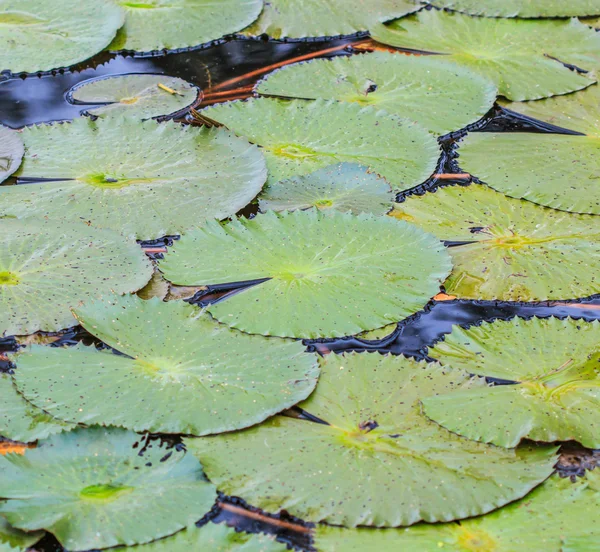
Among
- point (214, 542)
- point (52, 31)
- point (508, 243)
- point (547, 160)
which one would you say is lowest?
point (214, 542)

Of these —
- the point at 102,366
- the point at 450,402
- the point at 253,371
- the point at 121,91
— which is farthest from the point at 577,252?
the point at 121,91

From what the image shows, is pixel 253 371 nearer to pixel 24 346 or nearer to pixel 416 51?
pixel 24 346

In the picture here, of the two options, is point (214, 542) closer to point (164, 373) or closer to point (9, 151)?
point (164, 373)

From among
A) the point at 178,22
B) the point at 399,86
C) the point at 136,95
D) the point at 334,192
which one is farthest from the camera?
the point at 178,22

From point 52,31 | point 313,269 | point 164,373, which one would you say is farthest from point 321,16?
point 164,373

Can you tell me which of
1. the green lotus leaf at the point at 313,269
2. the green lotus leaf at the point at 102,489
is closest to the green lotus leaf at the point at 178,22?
the green lotus leaf at the point at 313,269

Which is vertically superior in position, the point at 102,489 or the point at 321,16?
the point at 321,16
